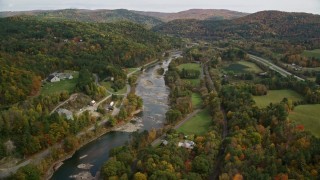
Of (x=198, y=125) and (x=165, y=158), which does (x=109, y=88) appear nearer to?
(x=198, y=125)

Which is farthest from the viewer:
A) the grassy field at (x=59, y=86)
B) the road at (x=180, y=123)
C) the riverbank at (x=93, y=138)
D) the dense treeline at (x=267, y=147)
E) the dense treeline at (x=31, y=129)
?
the grassy field at (x=59, y=86)

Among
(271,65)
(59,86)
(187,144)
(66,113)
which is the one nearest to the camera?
(187,144)

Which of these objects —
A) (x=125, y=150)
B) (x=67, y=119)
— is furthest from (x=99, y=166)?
(x=67, y=119)

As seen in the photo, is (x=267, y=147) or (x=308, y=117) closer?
(x=267, y=147)

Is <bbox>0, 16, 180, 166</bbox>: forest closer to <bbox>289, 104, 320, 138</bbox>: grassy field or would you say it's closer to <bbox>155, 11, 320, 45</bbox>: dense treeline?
<bbox>289, 104, 320, 138</bbox>: grassy field

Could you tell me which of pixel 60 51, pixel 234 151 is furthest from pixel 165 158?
pixel 60 51

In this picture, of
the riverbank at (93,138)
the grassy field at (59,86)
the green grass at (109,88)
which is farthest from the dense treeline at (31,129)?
the green grass at (109,88)

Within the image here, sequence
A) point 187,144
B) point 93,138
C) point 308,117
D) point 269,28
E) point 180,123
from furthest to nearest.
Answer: point 269,28
point 180,123
point 308,117
point 93,138
point 187,144

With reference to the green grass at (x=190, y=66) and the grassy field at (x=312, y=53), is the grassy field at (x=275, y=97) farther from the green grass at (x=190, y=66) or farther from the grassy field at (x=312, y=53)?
the grassy field at (x=312, y=53)
